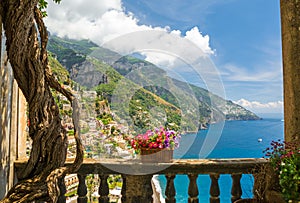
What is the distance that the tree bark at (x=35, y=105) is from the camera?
1631 mm

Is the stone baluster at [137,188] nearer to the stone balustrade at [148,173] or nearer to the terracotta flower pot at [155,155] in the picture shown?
the stone balustrade at [148,173]

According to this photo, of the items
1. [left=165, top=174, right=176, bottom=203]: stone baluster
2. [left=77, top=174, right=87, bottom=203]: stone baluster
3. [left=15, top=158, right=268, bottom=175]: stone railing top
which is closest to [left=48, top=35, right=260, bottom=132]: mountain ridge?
[left=15, top=158, right=268, bottom=175]: stone railing top

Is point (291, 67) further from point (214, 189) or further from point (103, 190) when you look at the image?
point (103, 190)

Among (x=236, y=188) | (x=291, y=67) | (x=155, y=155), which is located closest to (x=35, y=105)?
(x=155, y=155)

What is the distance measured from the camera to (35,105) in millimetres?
1699

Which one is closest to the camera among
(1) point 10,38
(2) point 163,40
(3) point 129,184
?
(1) point 10,38

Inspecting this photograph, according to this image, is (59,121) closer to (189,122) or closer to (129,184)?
(129,184)

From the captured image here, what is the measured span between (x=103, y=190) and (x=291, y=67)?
1910 millimetres

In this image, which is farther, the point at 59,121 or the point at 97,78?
the point at 97,78

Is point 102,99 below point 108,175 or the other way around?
the other way around

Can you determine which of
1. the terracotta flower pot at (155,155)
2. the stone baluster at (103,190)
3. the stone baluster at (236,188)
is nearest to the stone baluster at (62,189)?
the stone baluster at (103,190)

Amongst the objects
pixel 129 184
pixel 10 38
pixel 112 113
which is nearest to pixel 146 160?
pixel 129 184

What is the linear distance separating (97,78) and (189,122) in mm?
1028

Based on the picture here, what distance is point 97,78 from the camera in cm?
278
